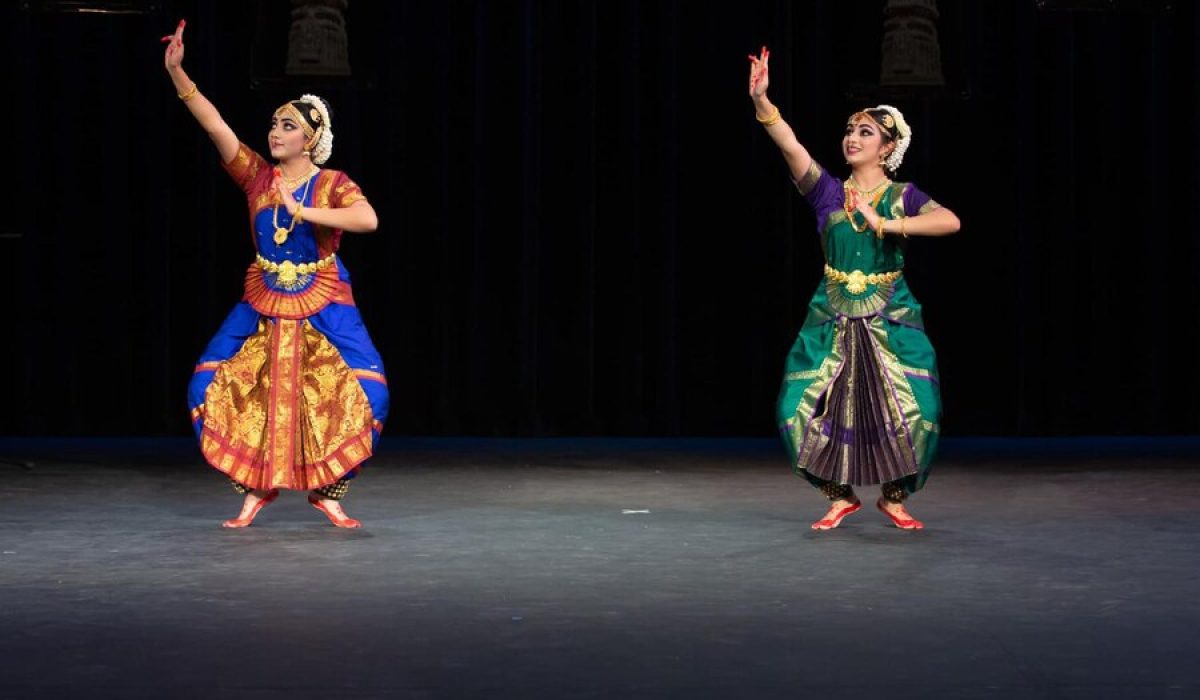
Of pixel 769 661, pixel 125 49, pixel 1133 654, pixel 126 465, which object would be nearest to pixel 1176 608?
pixel 1133 654

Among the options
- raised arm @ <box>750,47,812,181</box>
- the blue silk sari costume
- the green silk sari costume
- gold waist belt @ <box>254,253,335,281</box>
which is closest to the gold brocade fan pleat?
the blue silk sari costume

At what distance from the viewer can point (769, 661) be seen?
3312 millimetres

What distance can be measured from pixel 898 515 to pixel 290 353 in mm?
1596

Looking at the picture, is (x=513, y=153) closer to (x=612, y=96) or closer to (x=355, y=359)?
(x=612, y=96)

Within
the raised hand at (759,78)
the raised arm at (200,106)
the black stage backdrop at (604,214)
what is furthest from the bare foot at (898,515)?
the black stage backdrop at (604,214)

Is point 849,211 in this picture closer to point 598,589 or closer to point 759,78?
point 759,78

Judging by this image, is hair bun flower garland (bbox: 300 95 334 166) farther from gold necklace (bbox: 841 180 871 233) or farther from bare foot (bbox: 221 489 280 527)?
gold necklace (bbox: 841 180 871 233)

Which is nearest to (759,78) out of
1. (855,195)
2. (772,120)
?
(772,120)

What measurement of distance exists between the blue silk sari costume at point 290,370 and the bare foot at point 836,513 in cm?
117

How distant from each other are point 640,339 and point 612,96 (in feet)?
3.12

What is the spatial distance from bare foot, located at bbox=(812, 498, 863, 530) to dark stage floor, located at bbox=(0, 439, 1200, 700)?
42 mm

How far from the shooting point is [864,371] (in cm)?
506

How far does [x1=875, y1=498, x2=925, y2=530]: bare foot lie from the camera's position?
5.07 metres

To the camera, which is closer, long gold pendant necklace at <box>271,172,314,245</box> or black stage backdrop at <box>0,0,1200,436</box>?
long gold pendant necklace at <box>271,172,314,245</box>
